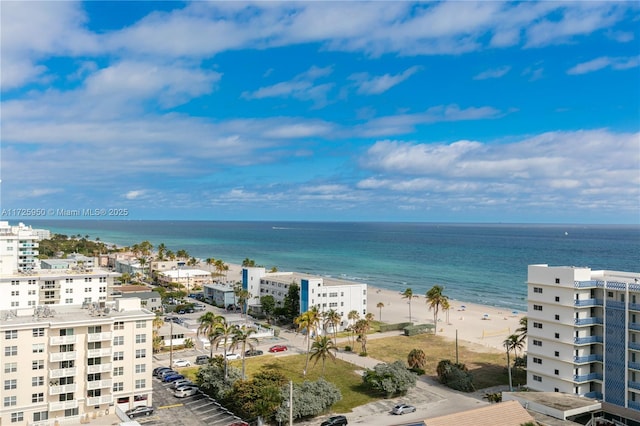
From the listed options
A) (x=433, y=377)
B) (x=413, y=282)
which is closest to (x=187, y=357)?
(x=433, y=377)

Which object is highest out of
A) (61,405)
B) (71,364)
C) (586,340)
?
(586,340)

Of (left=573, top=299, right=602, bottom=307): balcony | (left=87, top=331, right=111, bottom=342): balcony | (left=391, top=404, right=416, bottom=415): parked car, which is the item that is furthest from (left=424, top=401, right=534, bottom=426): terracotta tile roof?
(left=87, top=331, right=111, bottom=342): balcony

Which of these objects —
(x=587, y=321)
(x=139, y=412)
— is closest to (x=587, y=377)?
(x=587, y=321)

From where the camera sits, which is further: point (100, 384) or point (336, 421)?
point (336, 421)

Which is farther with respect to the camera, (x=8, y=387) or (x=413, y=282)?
(x=413, y=282)

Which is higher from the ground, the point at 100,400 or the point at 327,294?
the point at 327,294

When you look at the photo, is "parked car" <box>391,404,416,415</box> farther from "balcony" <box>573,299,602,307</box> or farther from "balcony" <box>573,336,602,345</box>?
"balcony" <box>573,299,602,307</box>

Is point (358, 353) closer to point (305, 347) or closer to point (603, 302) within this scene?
point (305, 347)

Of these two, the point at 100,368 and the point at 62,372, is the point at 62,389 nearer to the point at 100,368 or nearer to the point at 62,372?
the point at 62,372
